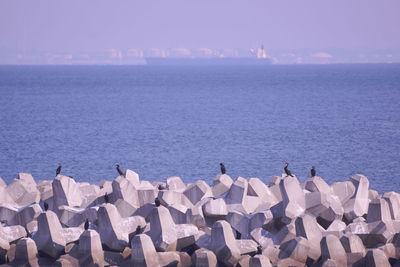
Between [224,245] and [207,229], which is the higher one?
[224,245]

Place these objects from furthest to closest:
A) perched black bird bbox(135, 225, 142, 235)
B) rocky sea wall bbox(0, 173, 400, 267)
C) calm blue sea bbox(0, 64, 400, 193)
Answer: calm blue sea bbox(0, 64, 400, 193), perched black bird bbox(135, 225, 142, 235), rocky sea wall bbox(0, 173, 400, 267)

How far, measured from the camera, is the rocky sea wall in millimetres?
10672

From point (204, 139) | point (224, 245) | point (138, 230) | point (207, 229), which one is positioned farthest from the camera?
point (204, 139)

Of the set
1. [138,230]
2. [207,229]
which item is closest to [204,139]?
[207,229]

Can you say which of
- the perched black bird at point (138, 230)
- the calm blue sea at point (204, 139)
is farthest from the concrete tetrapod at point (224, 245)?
the calm blue sea at point (204, 139)

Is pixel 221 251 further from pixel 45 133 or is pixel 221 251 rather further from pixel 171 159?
pixel 45 133

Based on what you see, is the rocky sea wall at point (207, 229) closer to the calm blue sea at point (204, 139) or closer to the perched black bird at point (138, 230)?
the perched black bird at point (138, 230)

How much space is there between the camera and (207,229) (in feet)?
39.6

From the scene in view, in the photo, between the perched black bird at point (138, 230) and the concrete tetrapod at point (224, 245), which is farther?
the perched black bird at point (138, 230)

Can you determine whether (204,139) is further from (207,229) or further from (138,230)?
(138,230)

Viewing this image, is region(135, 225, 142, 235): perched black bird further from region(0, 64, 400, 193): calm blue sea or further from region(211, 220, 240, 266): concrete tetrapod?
region(0, 64, 400, 193): calm blue sea

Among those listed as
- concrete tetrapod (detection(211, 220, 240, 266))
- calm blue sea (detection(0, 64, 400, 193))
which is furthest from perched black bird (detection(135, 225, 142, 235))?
calm blue sea (detection(0, 64, 400, 193))

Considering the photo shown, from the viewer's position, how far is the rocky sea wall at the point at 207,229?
420 inches

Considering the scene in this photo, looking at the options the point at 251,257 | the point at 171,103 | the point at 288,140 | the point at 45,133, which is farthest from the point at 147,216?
the point at 171,103
